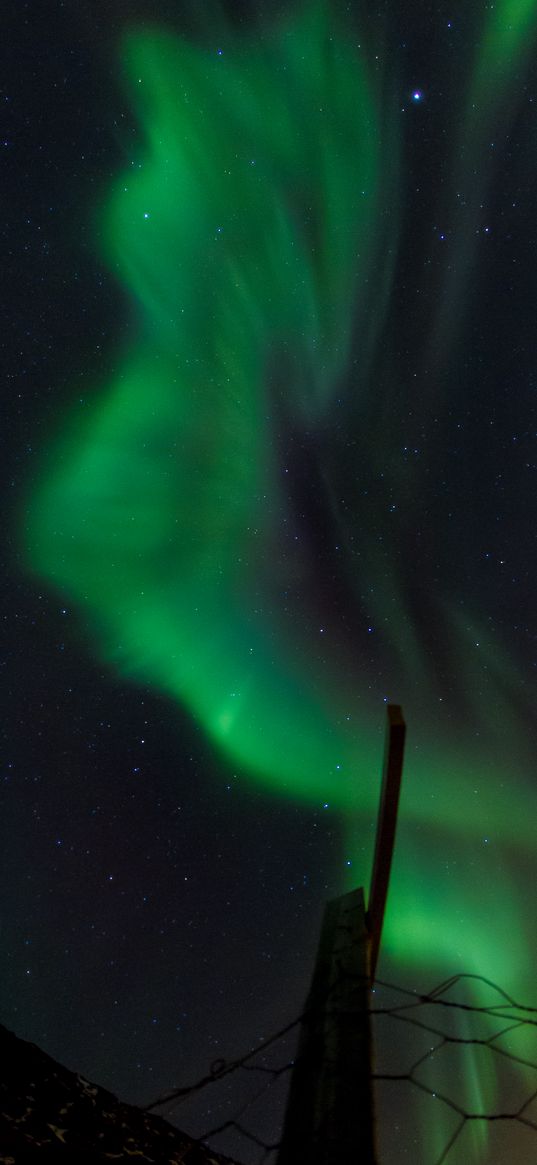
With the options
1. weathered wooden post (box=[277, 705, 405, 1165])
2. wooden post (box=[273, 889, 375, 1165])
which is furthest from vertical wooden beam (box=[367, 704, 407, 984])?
wooden post (box=[273, 889, 375, 1165])

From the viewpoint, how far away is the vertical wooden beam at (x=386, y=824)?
2.98 m

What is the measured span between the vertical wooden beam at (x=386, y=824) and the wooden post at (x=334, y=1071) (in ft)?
0.88

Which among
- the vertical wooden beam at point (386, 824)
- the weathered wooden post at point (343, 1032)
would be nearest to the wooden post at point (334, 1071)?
the weathered wooden post at point (343, 1032)

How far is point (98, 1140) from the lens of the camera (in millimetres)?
4449

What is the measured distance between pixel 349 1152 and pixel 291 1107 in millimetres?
422

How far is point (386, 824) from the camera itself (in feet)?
10.7

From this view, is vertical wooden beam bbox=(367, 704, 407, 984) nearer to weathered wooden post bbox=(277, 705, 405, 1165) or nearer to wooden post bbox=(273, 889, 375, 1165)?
weathered wooden post bbox=(277, 705, 405, 1165)

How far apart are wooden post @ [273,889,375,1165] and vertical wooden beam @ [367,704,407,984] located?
0.27 meters

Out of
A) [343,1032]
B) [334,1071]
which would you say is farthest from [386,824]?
[334,1071]

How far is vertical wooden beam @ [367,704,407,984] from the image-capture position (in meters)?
2.98

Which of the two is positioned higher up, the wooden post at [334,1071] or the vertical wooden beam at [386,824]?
the vertical wooden beam at [386,824]

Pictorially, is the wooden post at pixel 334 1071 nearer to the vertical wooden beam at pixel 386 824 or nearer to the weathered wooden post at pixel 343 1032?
the weathered wooden post at pixel 343 1032

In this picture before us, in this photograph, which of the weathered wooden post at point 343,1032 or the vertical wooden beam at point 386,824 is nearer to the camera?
the weathered wooden post at point 343,1032

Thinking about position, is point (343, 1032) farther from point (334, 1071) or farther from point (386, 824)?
point (386, 824)
